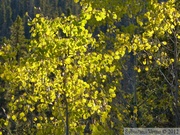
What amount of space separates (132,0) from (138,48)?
43.6 inches

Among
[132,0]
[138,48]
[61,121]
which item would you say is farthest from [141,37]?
[61,121]

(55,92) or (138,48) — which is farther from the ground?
(138,48)

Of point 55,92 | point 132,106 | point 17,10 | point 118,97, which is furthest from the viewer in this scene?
point 17,10

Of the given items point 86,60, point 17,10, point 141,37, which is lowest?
point 86,60

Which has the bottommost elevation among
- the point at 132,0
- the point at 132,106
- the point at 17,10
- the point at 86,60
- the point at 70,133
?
the point at 70,133

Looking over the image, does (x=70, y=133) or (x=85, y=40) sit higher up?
(x=85, y=40)

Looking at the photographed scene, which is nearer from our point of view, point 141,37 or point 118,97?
point 141,37

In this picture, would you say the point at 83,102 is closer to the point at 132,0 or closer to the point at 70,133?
the point at 70,133

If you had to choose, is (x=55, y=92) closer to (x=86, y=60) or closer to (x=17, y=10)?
(x=86, y=60)

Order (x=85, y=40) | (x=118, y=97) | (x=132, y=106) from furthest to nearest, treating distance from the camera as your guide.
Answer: (x=118, y=97) → (x=132, y=106) → (x=85, y=40)

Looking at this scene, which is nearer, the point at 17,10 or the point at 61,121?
the point at 61,121

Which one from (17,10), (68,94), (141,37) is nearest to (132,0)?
(141,37)

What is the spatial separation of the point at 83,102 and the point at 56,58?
91cm

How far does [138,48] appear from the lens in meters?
8.03
